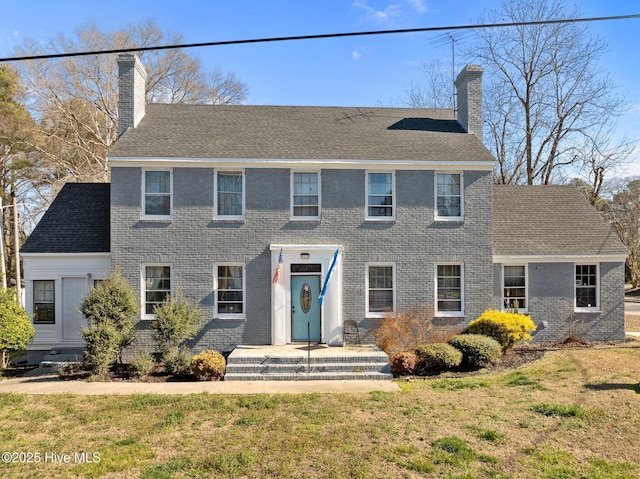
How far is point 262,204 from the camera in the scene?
1461cm

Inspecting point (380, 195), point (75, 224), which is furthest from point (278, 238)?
point (75, 224)

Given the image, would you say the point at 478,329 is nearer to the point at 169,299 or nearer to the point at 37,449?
the point at 169,299

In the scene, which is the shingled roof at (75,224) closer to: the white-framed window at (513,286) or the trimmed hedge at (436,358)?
the trimmed hedge at (436,358)

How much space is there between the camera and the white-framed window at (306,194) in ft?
48.7

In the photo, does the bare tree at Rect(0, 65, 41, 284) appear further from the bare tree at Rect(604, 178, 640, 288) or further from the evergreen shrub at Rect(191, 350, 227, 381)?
the bare tree at Rect(604, 178, 640, 288)

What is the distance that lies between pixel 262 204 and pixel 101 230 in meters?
5.80

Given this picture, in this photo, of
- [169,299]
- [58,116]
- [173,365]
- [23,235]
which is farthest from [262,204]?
[23,235]

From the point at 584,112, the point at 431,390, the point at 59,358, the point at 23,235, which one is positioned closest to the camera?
the point at 431,390

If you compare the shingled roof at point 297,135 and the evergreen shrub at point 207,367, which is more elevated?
the shingled roof at point 297,135

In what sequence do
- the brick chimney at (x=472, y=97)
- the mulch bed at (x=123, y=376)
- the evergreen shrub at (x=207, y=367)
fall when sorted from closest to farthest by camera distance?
the evergreen shrub at (x=207, y=367), the mulch bed at (x=123, y=376), the brick chimney at (x=472, y=97)

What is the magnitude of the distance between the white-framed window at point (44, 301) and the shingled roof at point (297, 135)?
16.6 feet

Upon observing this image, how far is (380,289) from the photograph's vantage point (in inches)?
588

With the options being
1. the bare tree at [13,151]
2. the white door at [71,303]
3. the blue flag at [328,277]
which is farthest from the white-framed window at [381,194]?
the bare tree at [13,151]

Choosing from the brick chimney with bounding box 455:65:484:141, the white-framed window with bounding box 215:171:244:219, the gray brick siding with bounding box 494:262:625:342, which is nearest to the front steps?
the white-framed window with bounding box 215:171:244:219
